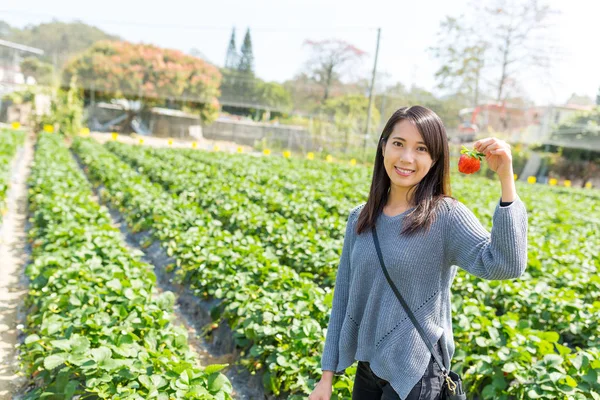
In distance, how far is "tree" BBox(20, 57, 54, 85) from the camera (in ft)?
90.0

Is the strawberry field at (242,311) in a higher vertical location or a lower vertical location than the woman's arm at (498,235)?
lower

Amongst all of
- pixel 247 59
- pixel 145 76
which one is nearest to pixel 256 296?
pixel 145 76

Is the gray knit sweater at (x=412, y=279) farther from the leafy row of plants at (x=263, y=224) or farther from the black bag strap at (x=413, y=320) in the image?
the leafy row of plants at (x=263, y=224)

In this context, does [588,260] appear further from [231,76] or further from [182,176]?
[231,76]

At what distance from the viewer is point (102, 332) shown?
269 cm

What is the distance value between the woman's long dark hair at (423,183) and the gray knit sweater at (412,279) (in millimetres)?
28

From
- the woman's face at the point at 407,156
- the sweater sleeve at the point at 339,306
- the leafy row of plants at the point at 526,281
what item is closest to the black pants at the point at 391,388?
the sweater sleeve at the point at 339,306

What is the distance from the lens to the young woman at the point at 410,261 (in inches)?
59.3

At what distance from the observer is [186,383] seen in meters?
2.28

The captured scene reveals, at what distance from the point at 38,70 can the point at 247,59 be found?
13769 millimetres

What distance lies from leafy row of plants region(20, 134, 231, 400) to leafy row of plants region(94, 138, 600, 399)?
84 centimetres

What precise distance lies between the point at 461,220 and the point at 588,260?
4.34 metres

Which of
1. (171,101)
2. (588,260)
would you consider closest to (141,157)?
(588,260)

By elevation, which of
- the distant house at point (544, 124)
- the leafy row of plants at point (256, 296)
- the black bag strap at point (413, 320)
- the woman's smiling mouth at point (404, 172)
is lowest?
the leafy row of plants at point (256, 296)
